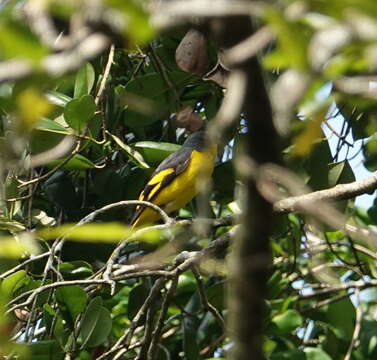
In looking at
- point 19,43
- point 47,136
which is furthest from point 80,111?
point 19,43

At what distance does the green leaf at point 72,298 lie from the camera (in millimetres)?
3246

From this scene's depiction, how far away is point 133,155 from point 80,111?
1.57ft

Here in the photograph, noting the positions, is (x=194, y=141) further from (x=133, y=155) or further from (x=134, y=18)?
(x=134, y=18)

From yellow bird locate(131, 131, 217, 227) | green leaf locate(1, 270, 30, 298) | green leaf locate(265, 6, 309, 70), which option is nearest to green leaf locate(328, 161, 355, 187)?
green leaf locate(1, 270, 30, 298)

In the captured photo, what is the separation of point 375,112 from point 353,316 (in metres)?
1.11

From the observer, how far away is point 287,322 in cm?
420

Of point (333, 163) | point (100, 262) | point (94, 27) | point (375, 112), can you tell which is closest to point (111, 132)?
point (100, 262)

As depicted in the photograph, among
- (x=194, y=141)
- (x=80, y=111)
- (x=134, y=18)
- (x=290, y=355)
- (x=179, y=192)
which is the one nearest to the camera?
(x=134, y=18)

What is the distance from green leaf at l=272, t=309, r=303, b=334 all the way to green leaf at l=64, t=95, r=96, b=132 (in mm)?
1319

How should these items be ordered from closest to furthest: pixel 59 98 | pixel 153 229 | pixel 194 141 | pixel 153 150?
1. pixel 153 229
2. pixel 59 98
3. pixel 153 150
4. pixel 194 141

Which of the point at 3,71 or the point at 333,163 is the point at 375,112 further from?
the point at 3,71

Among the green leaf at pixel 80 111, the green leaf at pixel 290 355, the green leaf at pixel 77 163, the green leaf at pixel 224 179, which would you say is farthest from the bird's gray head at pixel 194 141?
the green leaf at pixel 290 355

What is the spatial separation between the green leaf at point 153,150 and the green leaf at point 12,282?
929 mm

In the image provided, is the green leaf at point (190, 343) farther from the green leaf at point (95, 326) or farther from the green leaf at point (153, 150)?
the green leaf at point (153, 150)
